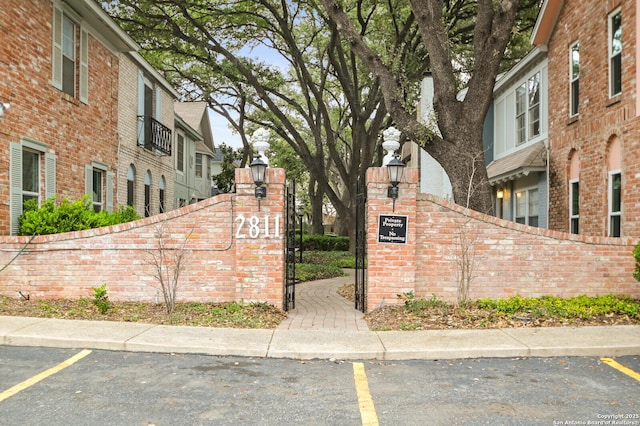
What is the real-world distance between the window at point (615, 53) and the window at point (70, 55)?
443 inches

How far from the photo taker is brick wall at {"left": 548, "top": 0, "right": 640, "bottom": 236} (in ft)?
32.5

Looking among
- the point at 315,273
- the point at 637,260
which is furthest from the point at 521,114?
the point at 637,260

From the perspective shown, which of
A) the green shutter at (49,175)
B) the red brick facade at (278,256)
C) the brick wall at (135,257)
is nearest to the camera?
the red brick facade at (278,256)

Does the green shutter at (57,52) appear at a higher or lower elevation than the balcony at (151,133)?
higher

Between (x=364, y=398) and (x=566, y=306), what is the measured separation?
15.0ft

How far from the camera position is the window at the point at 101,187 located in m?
13.5

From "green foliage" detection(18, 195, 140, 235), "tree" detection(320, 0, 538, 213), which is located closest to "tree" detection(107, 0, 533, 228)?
"tree" detection(320, 0, 538, 213)

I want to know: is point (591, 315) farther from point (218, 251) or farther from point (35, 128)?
point (35, 128)

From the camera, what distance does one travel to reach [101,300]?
8.09 m

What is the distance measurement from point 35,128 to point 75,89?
2.02 meters

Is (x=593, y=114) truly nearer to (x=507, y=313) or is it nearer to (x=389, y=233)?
(x=507, y=313)

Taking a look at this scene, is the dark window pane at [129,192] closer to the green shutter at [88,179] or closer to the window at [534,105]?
the green shutter at [88,179]

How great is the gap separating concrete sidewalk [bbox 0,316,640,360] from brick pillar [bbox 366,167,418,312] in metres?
1.20

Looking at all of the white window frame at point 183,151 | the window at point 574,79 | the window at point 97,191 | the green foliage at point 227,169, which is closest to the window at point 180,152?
the white window frame at point 183,151
